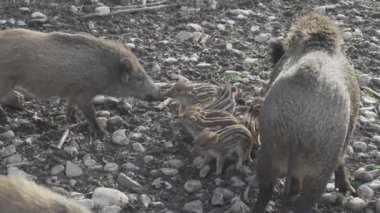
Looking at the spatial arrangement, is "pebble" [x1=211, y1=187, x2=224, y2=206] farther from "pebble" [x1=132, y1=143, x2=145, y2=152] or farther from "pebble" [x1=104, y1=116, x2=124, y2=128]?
"pebble" [x1=104, y1=116, x2=124, y2=128]

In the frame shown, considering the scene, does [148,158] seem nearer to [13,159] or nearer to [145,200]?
[145,200]

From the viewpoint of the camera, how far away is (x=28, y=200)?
4.49 metres

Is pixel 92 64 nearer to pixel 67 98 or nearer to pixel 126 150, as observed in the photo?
pixel 67 98

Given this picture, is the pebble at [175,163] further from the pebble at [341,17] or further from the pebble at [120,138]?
the pebble at [341,17]

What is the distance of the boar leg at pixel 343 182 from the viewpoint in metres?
6.31

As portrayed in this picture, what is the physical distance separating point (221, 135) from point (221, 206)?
617mm

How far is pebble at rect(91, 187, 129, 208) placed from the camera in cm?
591

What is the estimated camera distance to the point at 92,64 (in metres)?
7.35

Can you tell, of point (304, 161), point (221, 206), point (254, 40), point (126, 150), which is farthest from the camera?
point (254, 40)

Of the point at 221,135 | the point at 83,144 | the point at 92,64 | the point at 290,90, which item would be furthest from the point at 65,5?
the point at 290,90

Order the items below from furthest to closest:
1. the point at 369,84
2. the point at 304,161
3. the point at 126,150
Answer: the point at 369,84, the point at 126,150, the point at 304,161

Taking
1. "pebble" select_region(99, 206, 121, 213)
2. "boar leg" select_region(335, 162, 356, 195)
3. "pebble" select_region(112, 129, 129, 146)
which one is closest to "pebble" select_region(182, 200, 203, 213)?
"pebble" select_region(99, 206, 121, 213)

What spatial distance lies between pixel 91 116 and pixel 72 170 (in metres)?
0.84

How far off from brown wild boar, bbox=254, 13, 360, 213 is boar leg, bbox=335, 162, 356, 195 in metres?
0.55
